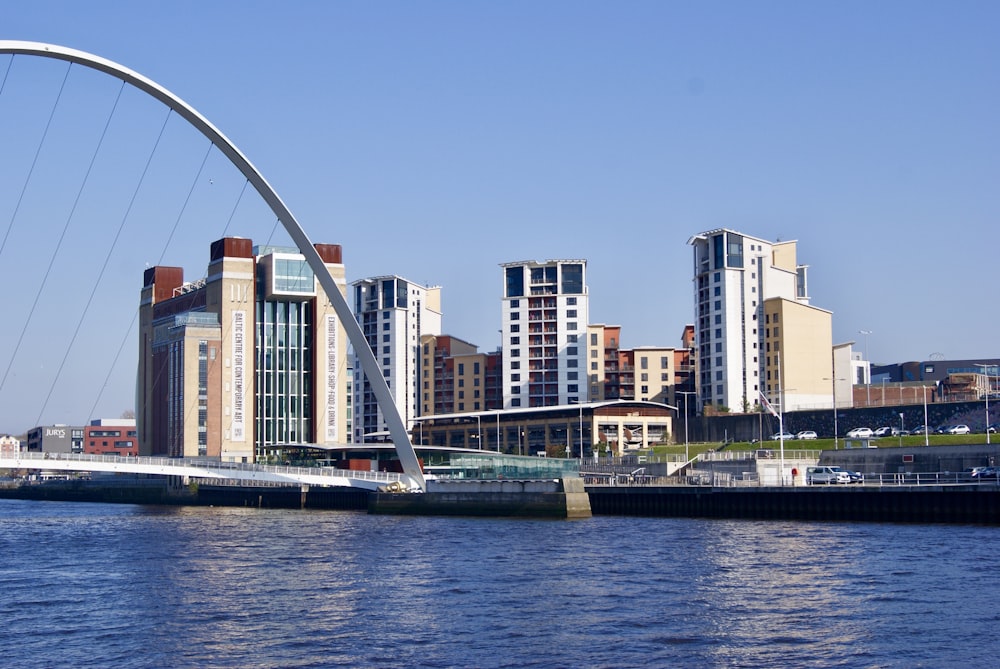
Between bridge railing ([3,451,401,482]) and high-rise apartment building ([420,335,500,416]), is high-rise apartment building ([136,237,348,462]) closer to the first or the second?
high-rise apartment building ([420,335,500,416])

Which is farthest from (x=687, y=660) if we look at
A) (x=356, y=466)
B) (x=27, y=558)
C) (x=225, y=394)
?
(x=225, y=394)

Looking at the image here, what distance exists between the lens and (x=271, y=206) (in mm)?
78812

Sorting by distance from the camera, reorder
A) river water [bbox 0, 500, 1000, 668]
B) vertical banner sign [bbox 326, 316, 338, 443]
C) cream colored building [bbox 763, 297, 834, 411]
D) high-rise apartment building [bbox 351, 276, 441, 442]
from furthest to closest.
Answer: high-rise apartment building [bbox 351, 276, 441, 442] → vertical banner sign [bbox 326, 316, 338, 443] → cream colored building [bbox 763, 297, 834, 411] → river water [bbox 0, 500, 1000, 668]

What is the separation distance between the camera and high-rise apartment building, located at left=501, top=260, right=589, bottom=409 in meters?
164

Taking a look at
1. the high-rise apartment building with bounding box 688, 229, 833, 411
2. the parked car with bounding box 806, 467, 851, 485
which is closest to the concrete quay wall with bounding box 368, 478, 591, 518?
the parked car with bounding box 806, 467, 851, 485

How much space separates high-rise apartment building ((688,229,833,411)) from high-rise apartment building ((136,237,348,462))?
43369 millimetres

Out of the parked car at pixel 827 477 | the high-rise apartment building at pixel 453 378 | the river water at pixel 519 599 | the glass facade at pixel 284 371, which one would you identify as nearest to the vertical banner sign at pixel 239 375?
the glass facade at pixel 284 371

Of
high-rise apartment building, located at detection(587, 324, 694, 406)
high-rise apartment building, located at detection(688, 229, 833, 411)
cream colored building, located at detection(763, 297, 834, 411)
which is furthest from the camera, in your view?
high-rise apartment building, located at detection(587, 324, 694, 406)

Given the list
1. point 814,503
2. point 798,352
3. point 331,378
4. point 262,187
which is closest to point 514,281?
point 331,378

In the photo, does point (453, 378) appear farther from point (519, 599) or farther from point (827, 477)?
point (519, 599)

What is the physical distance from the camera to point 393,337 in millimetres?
182625

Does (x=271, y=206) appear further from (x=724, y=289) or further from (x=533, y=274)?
(x=533, y=274)

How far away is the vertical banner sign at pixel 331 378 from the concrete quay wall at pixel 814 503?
66.2m

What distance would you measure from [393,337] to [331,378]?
39.6 m
